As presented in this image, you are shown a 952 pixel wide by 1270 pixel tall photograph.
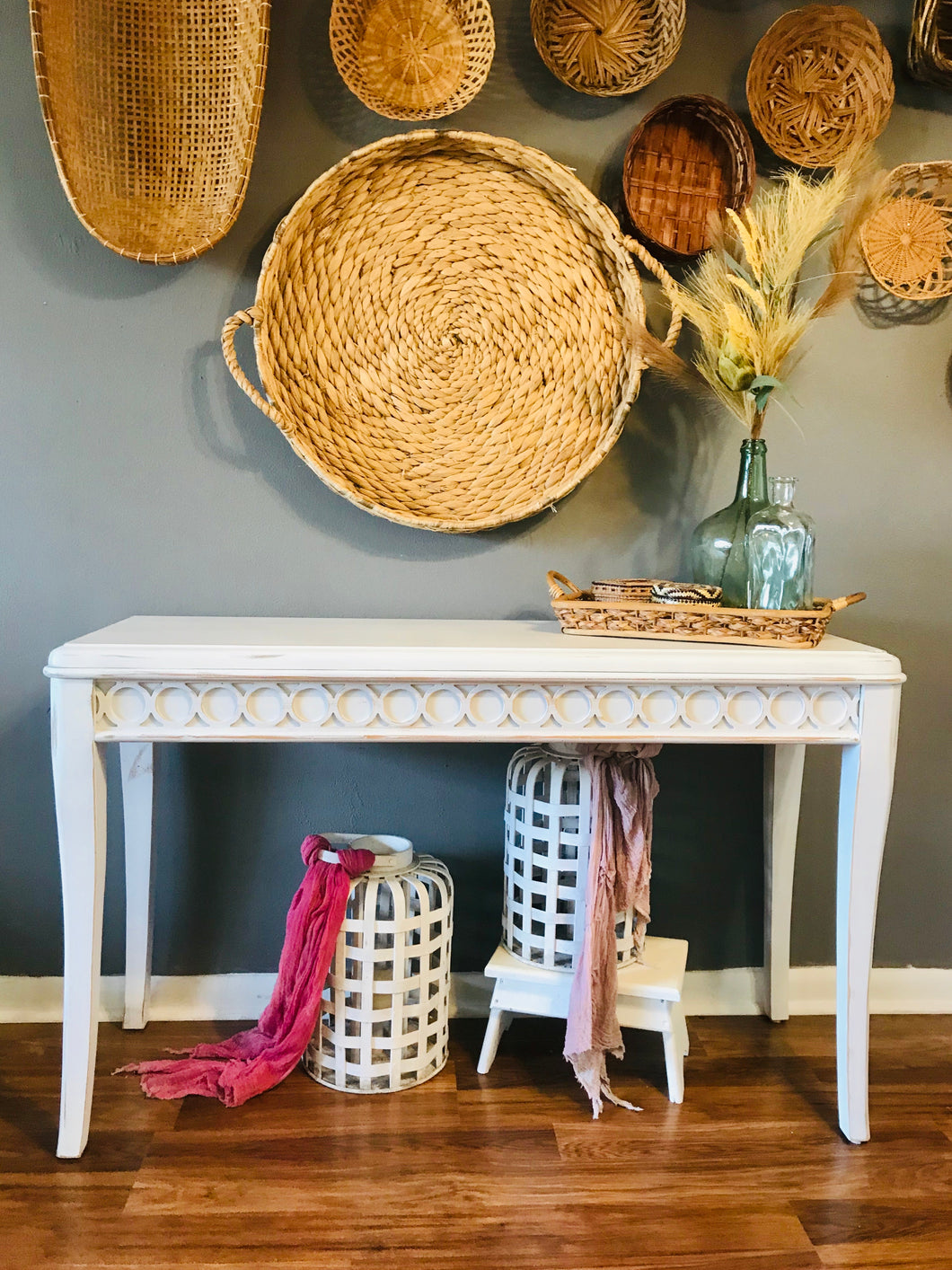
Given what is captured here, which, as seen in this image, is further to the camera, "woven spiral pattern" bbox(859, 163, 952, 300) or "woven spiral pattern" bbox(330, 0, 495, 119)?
"woven spiral pattern" bbox(859, 163, 952, 300)

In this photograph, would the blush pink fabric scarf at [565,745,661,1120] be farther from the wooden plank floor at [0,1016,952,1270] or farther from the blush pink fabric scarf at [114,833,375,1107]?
the blush pink fabric scarf at [114,833,375,1107]

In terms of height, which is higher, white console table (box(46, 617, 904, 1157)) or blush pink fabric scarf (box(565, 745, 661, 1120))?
white console table (box(46, 617, 904, 1157))

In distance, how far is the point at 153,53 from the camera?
179 centimetres

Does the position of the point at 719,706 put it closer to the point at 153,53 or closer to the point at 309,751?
the point at 309,751

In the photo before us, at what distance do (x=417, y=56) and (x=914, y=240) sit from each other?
0.99m

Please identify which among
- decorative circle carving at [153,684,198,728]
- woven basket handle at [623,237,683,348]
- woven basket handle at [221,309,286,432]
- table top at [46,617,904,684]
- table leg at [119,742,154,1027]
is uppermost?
woven basket handle at [623,237,683,348]

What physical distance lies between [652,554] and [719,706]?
1.76ft

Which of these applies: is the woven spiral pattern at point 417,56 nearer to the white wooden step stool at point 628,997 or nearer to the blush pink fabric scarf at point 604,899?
the blush pink fabric scarf at point 604,899

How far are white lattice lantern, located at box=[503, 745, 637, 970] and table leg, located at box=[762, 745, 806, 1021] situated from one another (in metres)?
0.37

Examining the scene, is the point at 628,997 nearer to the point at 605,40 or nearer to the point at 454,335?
the point at 454,335

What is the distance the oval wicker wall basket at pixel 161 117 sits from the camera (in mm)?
1748

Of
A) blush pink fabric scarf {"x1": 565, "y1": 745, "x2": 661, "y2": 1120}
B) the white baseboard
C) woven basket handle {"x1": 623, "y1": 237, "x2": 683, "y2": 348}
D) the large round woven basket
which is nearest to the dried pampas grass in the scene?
woven basket handle {"x1": 623, "y1": 237, "x2": 683, "y2": 348}

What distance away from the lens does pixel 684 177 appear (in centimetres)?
189

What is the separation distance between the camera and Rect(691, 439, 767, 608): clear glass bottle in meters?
1.71
